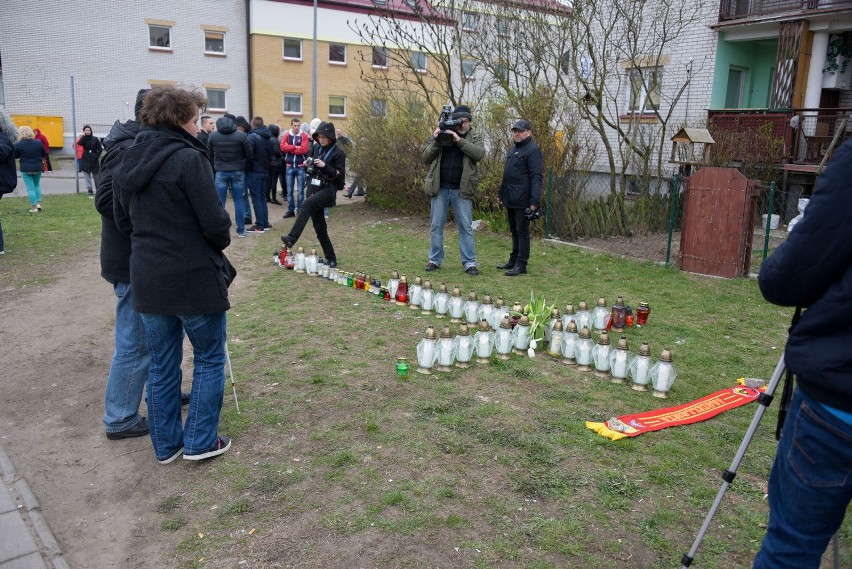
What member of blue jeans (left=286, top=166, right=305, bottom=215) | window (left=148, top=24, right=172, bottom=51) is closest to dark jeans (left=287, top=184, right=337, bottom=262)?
blue jeans (left=286, top=166, right=305, bottom=215)

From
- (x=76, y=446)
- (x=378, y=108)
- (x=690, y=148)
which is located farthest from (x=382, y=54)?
(x=76, y=446)

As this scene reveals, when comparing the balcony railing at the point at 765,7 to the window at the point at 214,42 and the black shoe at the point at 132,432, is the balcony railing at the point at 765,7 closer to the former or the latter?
the black shoe at the point at 132,432

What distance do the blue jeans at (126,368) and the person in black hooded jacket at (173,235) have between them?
1.68 feet

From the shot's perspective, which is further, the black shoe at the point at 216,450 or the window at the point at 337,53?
the window at the point at 337,53

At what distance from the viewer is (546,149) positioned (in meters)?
12.7

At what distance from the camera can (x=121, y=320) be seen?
14.7 ft

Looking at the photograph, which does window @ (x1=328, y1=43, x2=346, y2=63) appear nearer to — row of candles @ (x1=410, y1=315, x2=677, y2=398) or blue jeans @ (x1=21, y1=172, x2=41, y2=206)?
blue jeans @ (x1=21, y1=172, x2=41, y2=206)

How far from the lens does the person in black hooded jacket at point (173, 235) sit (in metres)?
3.79

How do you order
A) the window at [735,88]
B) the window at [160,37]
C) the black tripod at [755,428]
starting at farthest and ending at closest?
the window at [160,37]
the window at [735,88]
the black tripod at [755,428]

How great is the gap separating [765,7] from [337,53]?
79.1 feet

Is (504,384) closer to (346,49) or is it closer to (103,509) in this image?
(103,509)

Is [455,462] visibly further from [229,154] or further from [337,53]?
[337,53]

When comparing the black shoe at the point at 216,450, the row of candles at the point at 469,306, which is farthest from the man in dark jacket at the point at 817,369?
the row of candles at the point at 469,306

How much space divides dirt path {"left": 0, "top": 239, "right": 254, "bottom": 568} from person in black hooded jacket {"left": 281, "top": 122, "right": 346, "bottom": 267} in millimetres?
3055
